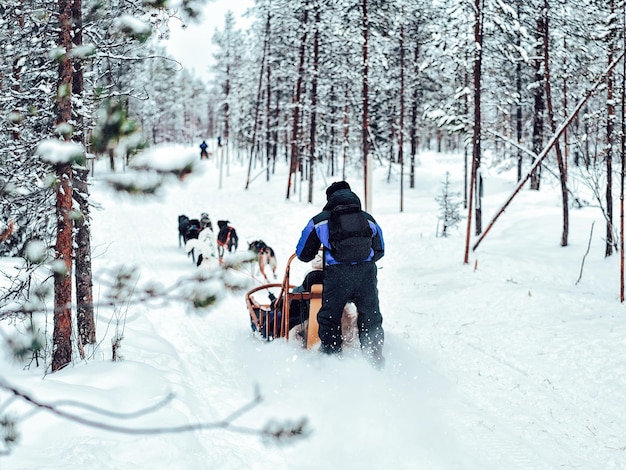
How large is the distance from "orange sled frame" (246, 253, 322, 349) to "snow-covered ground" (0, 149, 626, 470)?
0.18 m

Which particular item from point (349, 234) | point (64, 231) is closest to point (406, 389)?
point (349, 234)

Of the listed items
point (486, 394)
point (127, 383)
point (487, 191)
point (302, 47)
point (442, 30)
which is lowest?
point (486, 394)

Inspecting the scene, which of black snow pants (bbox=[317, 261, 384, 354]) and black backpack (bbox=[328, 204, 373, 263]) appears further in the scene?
black snow pants (bbox=[317, 261, 384, 354])

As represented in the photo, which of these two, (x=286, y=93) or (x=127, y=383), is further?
(x=286, y=93)

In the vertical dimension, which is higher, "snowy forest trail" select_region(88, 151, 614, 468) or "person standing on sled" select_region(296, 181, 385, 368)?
"person standing on sled" select_region(296, 181, 385, 368)

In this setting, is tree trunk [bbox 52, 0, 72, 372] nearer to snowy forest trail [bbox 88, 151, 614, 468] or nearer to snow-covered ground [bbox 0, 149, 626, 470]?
snow-covered ground [bbox 0, 149, 626, 470]

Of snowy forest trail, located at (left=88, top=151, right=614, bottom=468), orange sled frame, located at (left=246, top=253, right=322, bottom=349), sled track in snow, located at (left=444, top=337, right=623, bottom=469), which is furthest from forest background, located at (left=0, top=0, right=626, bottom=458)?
sled track in snow, located at (left=444, top=337, right=623, bottom=469)

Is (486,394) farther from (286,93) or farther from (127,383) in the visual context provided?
(286,93)

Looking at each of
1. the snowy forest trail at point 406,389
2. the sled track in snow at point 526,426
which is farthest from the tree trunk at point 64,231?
the sled track in snow at point 526,426

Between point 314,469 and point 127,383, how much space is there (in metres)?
1.81

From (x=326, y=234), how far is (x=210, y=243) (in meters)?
6.06

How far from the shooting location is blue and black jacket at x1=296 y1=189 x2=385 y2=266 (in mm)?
4961

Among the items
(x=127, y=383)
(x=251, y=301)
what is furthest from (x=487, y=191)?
(x=127, y=383)

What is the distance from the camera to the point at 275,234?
51.8 feet
